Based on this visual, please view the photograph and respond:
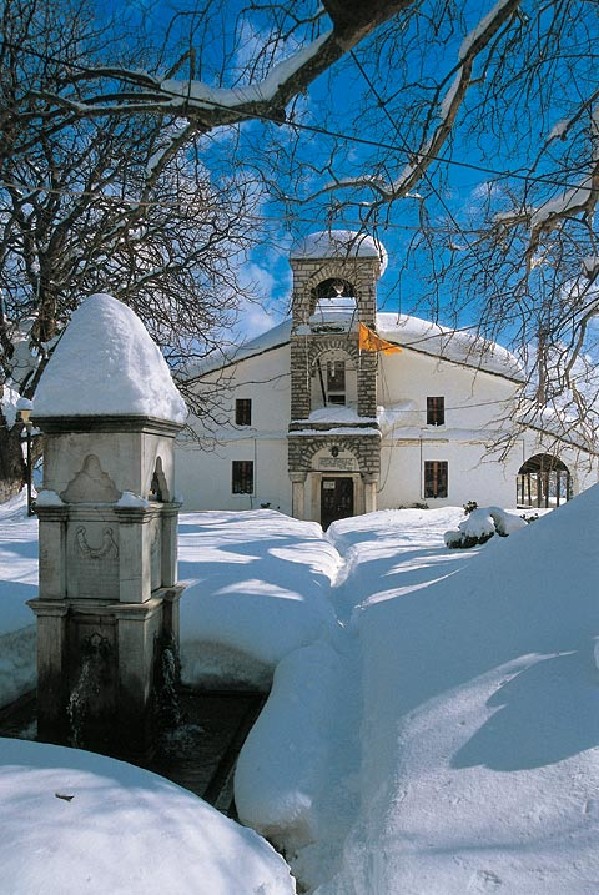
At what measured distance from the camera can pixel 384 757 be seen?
350cm

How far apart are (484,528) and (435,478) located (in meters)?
15.4

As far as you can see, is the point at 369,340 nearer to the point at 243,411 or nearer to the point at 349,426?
the point at 349,426

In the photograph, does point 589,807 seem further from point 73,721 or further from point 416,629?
point 73,721

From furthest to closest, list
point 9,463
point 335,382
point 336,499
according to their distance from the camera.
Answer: point 335,382, point 336,499, point 9,463

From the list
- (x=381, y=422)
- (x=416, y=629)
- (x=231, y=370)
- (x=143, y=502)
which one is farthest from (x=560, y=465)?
(x=143, y=502)

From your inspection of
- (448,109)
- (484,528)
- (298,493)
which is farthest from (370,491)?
(448,109)

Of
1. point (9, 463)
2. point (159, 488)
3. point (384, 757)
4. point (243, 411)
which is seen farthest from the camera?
point (243, 411)

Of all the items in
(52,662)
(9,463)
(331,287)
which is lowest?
(52,662)

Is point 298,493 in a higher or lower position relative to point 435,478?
lower

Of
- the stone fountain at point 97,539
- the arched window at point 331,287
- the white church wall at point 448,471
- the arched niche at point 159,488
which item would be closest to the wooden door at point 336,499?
the white church wall at point 448,471

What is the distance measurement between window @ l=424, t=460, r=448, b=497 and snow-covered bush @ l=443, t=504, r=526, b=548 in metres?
14.9

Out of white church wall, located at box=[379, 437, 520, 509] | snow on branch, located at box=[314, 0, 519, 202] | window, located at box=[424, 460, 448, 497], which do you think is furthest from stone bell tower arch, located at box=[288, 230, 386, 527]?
snow on branch, located at box=[314, 0, 519, 202]

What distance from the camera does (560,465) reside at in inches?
954

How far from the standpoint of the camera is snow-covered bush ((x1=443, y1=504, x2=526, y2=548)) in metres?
11.0
